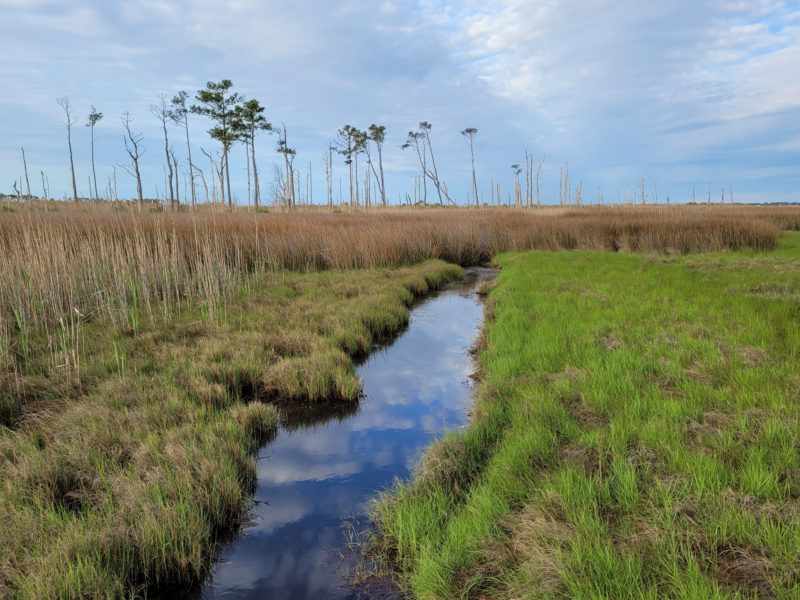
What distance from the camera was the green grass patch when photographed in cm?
235

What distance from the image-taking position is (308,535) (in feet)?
9.50

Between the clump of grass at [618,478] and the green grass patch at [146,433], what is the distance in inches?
50.2

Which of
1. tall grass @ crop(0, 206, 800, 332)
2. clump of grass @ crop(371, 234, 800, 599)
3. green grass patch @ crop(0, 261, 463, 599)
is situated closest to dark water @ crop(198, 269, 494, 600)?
green grass patch @ crop(0, 261, 463, 599)

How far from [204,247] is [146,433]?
5716 millimetres

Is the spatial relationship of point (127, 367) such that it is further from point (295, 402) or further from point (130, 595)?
point (130, 595)

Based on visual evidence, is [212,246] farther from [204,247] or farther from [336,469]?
Answer: [336,469]

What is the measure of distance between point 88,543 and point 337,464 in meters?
1.90

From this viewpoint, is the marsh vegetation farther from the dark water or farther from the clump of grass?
the dark water

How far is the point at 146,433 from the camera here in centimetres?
360

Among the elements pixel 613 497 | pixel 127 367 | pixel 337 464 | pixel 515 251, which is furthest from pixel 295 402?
pixel 515 251

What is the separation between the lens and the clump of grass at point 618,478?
1899mm

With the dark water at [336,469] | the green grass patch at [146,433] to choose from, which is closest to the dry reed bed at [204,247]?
the green grass patch at [146,433]

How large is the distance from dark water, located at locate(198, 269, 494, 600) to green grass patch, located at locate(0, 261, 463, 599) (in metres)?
0.21

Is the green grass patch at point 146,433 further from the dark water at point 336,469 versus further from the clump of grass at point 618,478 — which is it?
the clump of grass at point 618,478
